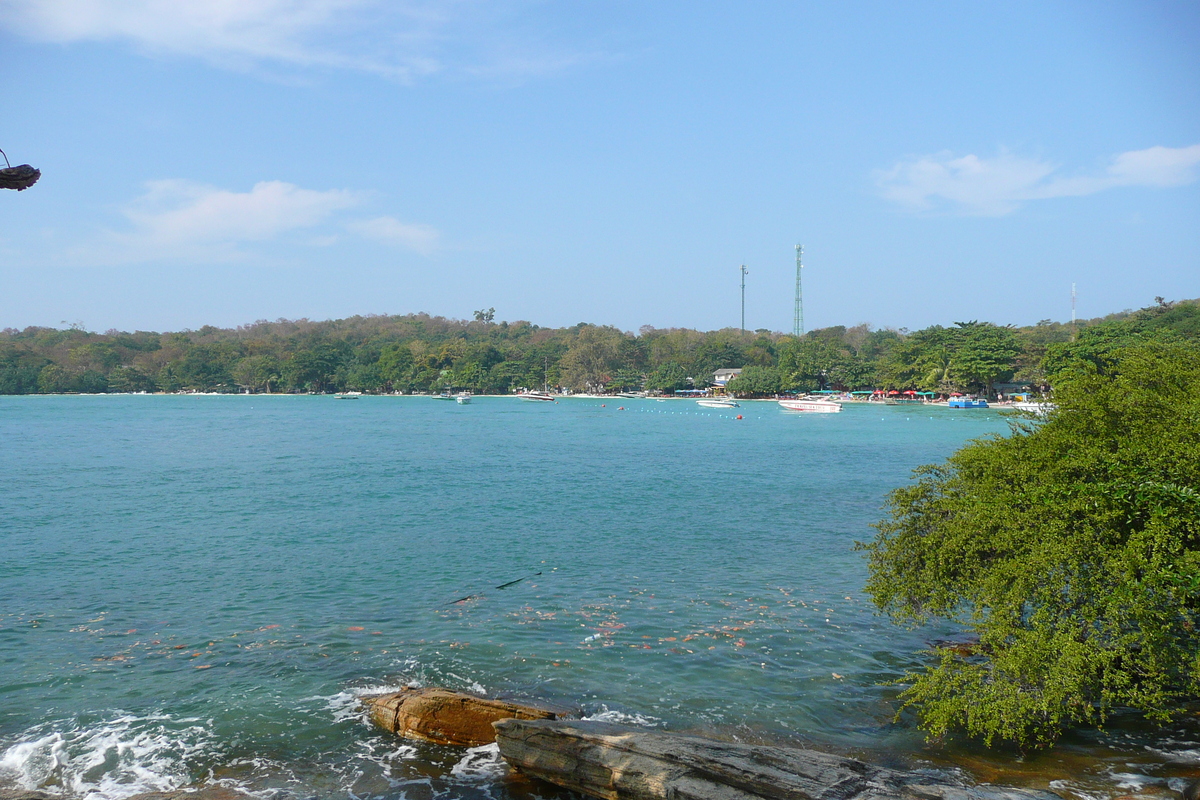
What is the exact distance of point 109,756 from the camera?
970 centimetres

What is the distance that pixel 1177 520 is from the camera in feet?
29.7

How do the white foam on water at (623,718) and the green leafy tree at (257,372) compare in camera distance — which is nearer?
the white foam on water at (623,718)

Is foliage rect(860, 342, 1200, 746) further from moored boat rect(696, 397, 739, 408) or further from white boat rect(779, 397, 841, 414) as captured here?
moored boat rect(696, 397, 739, 408)

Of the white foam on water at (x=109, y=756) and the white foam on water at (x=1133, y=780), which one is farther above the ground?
the white foam on water at (x=1133, y=780)

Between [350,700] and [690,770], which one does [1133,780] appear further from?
[350,700]

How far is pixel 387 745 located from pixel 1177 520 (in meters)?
9.62

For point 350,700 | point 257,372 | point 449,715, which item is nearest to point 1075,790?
point 449,715

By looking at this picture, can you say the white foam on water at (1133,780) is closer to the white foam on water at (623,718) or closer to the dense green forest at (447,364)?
the white foam on water at (623,718)

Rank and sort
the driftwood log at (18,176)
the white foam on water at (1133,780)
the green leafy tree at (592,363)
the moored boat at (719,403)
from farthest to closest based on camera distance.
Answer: the green leafy tree at (592,363) → the moored boat at (719,403) → the white foam on water at (1133,780) → the driftwood log at (18,176)

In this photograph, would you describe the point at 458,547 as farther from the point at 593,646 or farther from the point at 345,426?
the point at 345,426

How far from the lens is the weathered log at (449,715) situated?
9859 mm

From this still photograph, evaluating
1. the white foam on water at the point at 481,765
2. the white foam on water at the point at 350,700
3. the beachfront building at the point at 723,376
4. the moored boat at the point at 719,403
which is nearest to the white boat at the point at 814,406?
the moored boat at the point at 719,403

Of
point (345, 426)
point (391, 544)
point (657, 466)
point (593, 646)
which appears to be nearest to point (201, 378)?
point (345, 426)

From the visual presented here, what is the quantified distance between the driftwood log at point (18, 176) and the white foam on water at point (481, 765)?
7.20m
